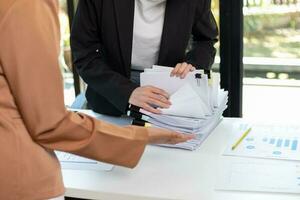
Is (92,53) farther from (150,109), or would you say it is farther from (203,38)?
(203,38)

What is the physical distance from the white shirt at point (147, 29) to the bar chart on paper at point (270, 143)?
1.52ft

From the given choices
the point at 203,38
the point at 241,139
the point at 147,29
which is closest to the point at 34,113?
the point at 241,139

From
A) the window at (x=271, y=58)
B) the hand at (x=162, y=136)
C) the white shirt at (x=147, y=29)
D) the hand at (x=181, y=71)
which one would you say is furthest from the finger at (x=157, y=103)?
the window at (x=271, y=58)

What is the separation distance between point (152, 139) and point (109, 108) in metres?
0.74

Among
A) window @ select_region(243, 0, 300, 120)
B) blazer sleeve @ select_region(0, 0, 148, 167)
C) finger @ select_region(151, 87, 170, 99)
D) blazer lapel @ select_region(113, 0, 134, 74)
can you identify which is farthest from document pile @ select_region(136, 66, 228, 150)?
window @ select_region(243, 0, 300, 120)

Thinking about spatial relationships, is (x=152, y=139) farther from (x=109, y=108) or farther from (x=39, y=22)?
(x=109, y=108)

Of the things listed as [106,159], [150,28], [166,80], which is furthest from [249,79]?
[106,159]

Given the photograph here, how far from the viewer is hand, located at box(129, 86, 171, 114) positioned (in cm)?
173

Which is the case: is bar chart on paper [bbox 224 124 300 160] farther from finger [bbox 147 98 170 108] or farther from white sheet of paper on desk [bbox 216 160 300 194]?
finger [bbox 147 98 170 108]

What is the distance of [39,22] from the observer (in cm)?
99

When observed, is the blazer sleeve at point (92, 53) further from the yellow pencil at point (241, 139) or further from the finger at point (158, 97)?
the yellow pencil at point (241, 139)

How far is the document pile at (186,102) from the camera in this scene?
66.2 inches

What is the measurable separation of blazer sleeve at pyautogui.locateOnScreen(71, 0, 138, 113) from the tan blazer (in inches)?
29.8

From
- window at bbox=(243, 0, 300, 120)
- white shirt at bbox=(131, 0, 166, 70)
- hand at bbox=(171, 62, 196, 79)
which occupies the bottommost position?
window at bbox=(243, 0, 300, 120)
